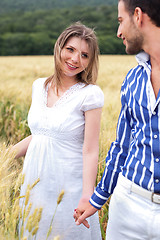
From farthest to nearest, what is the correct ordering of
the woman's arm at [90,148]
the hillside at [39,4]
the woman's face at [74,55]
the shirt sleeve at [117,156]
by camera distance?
the hillside at [39,4]
the woman's face at [74,55]
the woman's arm at [90,148]
the shirt sleeve at [117,156]

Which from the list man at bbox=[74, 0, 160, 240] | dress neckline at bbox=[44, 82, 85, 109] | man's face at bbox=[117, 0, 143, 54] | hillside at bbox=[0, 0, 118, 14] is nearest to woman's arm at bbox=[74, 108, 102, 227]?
dress neckline at bbox=[44, 82, 85, 109]

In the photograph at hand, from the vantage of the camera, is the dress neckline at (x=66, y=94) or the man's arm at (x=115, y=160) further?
the dress neckline at (x=66, y=94)

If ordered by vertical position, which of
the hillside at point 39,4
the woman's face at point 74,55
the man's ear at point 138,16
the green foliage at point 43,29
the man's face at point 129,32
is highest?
the man's ear at point 138,16

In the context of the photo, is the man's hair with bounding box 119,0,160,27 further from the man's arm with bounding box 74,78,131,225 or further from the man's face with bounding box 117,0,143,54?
the man's arm with bounding box 74,78,131,225

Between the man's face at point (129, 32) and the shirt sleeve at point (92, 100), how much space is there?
1.11 feet

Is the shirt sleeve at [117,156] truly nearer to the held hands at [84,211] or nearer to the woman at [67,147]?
the held hands at [84,211]

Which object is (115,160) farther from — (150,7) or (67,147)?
A: (150,7)

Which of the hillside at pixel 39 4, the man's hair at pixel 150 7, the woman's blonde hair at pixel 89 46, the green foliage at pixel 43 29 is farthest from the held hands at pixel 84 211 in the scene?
the hillside at pixel 39 4

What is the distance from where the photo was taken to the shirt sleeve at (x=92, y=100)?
1291 millimetres

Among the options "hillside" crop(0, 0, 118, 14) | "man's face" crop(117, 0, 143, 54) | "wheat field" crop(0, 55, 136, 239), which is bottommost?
"hillside" crop(0, 0, 118, 14)

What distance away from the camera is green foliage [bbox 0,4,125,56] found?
102 ft

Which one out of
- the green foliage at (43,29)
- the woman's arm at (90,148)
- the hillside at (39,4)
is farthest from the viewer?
the hillside at (39,4)

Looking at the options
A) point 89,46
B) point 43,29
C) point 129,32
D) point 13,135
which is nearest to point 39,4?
point 43,29

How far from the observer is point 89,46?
54.1 inches
